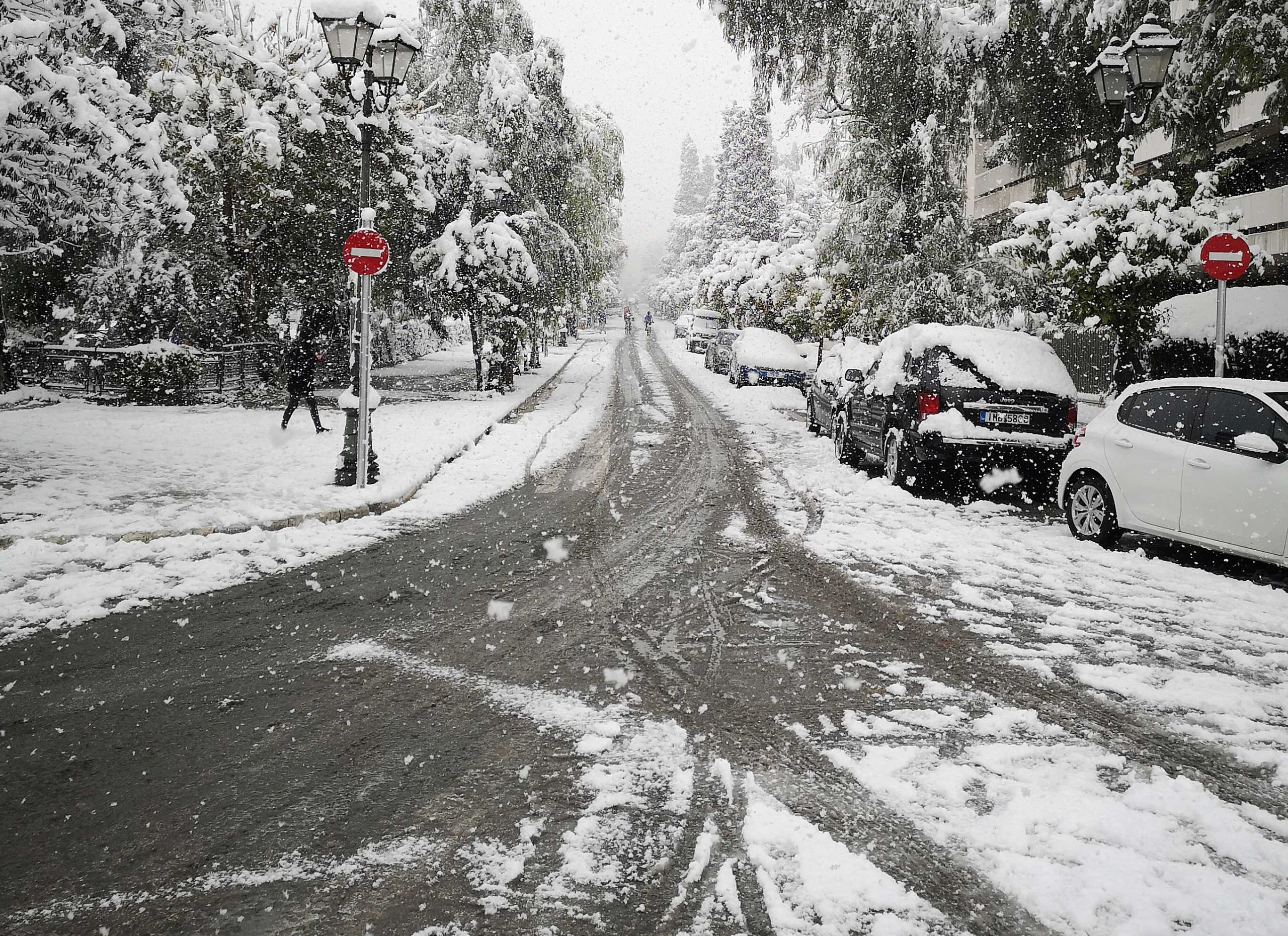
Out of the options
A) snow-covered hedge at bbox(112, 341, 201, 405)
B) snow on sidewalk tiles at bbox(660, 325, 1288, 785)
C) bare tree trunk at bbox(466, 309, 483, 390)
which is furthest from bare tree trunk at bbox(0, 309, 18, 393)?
snow on sidewalk tiles at bbox(660, 325, 1288, 785)

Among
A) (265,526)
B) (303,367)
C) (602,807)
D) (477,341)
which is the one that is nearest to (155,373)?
(477,341)

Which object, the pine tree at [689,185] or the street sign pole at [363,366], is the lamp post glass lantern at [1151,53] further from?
the pine tree at [689,185]

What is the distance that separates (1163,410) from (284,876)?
793cm

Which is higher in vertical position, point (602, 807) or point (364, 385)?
point (364, 385)

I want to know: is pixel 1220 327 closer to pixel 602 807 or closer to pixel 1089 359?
pixel 602 807

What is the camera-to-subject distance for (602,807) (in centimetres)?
366

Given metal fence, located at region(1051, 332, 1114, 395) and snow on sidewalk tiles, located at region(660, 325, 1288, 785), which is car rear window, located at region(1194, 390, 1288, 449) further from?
metal fence, located at region(1051, 332, 1114, 395)

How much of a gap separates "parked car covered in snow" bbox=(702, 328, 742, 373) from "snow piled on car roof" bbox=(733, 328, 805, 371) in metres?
4.87

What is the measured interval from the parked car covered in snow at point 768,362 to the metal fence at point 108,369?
1381 centimetres

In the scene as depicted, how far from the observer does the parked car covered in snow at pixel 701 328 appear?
52.7 m

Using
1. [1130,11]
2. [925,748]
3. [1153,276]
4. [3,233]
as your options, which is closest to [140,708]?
[925,748]

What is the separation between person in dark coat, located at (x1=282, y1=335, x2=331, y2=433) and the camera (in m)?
14.7

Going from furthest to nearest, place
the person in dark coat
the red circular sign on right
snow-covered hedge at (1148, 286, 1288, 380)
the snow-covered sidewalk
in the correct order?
snow-covered hedge at (1148, 286, 1288, 380)
the person in dark coat
the red circular sign on right
the snow-covered sidewalk

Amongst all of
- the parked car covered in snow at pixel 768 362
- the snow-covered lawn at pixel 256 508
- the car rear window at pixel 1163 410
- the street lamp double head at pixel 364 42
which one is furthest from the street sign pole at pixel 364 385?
the parked car covered in snow at pixel 768 362
